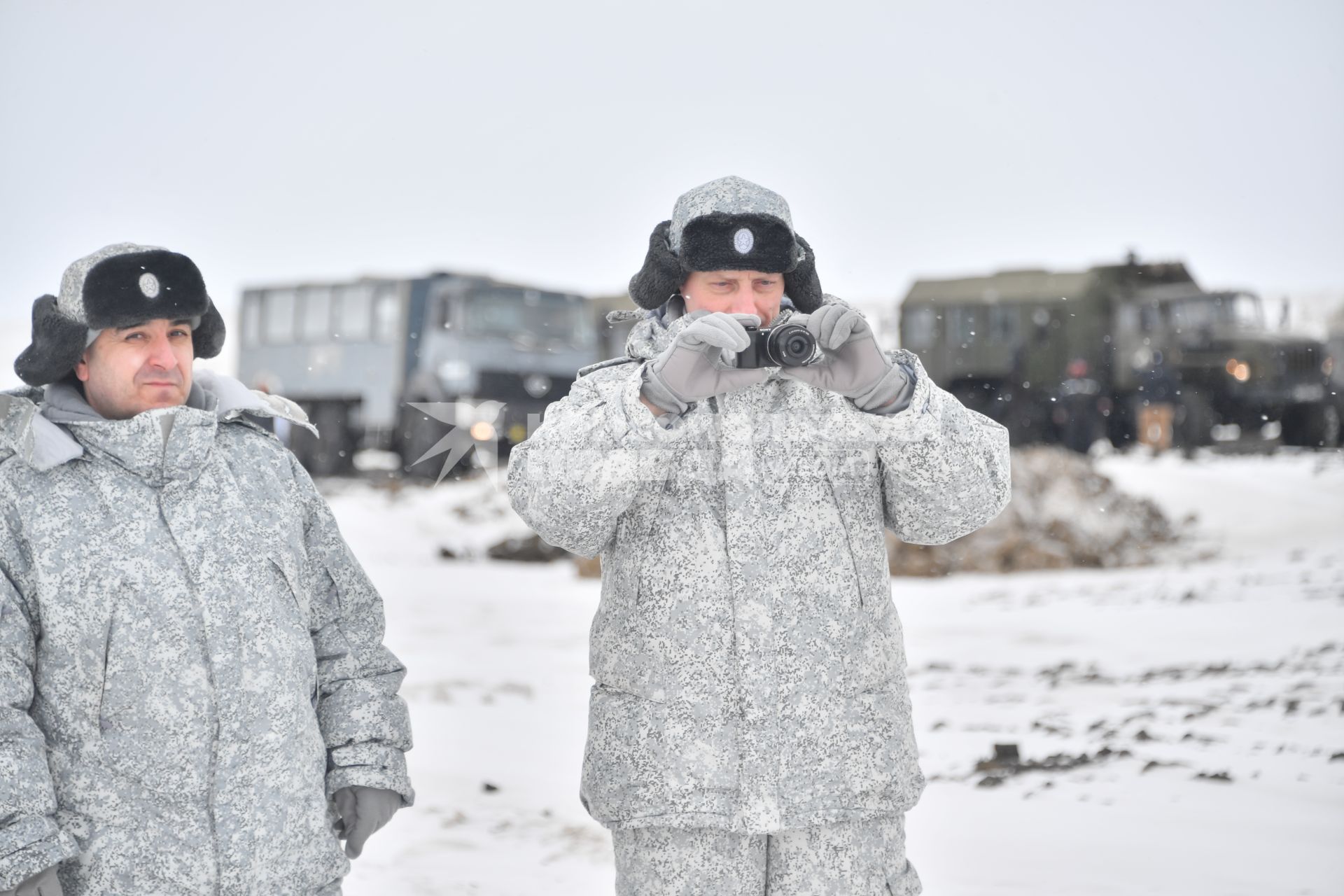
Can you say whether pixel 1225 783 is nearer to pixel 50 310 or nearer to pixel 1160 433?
pixel 50 310

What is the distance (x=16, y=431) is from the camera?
55.1 inches

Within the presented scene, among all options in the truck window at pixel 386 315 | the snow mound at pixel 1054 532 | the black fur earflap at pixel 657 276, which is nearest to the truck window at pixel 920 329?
the snow mound at pixel 1054 532

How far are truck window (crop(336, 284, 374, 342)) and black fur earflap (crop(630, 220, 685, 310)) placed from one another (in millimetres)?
8513

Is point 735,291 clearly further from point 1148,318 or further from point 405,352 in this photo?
point 1148,318

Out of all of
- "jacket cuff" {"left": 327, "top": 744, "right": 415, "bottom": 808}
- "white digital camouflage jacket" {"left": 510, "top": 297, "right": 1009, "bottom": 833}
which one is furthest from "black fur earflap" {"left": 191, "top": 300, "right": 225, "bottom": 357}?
"jacket cuff" {"left": 327, "top": 744, "right": 415, "bottom": 808}

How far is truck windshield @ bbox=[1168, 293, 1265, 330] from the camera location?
35.6 ft

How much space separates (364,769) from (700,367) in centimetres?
68

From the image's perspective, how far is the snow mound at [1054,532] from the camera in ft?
25.0

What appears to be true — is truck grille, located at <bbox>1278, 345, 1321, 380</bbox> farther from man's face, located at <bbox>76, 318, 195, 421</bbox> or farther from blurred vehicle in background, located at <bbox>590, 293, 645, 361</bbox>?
man's face, located at <bbox>76, 318, 195, 421</bbox>

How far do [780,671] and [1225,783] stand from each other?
8.31 ft

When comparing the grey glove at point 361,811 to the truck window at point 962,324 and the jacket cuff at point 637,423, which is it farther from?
the truck window at point 962,324

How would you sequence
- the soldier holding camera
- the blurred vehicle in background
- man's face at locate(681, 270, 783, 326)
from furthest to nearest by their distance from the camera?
the blurred vehicle in background < man's face at locate(681, 270, 783, 326) < the soldier holding camera

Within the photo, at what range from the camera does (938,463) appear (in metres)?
1.50

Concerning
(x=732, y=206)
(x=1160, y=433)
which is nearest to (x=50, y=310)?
(x=732, y=206)
